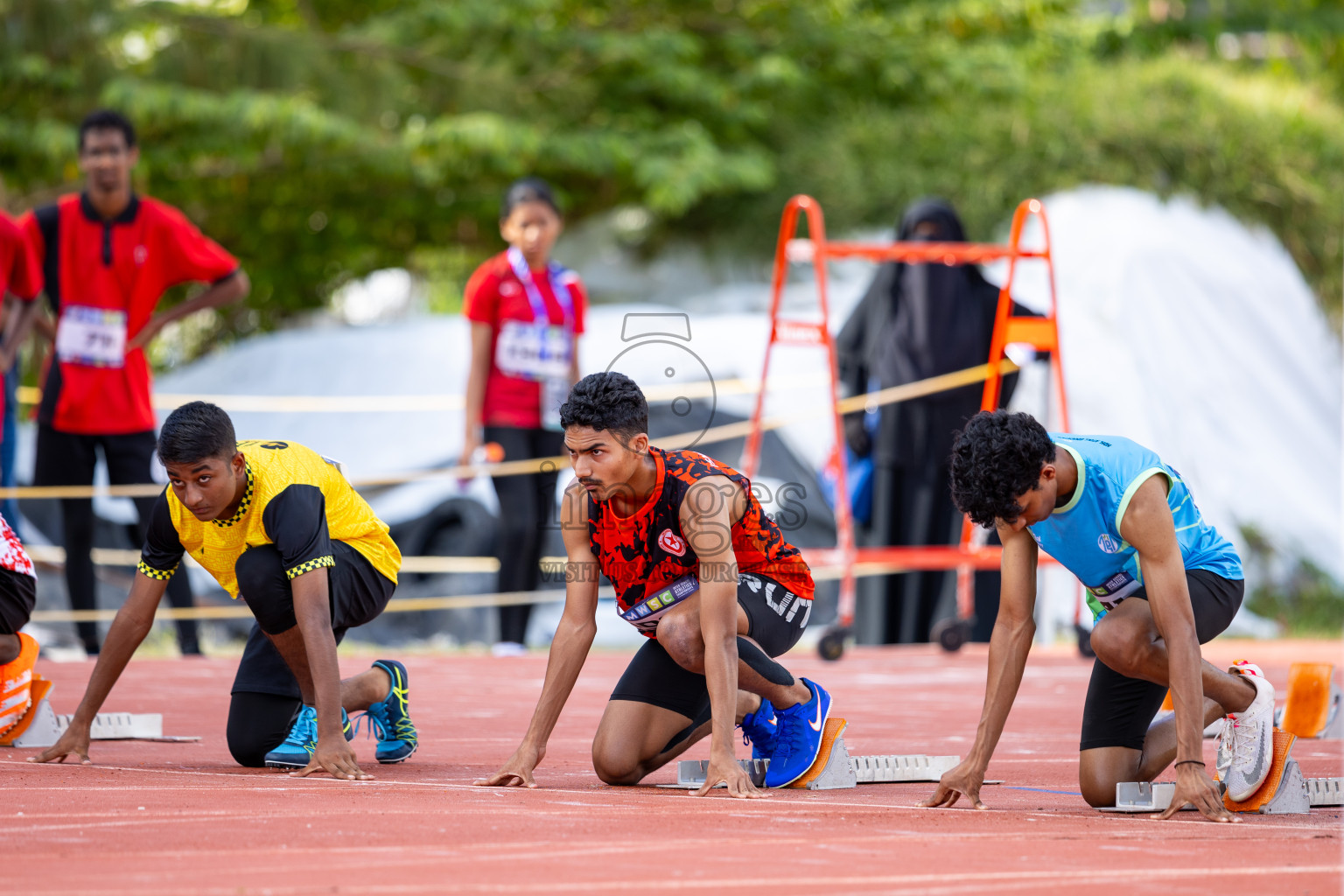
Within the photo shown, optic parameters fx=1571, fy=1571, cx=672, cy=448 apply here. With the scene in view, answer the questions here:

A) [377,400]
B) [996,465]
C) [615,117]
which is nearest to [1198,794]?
[996,465]

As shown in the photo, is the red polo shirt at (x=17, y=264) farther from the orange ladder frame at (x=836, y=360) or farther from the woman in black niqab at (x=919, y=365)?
the woman in black niqab at (x=919, y=365)

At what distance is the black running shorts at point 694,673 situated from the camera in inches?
160

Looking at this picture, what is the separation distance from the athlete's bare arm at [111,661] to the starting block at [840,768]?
1.41 m

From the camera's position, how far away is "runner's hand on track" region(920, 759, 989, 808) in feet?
11.6

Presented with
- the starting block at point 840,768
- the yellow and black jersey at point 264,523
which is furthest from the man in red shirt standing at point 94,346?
the starting block at point 840,768

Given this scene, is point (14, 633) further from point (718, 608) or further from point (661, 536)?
point (718, 608)

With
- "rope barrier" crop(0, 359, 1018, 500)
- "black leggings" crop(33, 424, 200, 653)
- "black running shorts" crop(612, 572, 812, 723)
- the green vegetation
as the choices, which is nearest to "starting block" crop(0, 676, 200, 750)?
"black running shorts" crop(612, 572, 812, 723)

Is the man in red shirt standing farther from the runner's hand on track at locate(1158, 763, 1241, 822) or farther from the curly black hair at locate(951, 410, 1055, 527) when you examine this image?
the runner's hand on track at locate(1158, 763, 1241, 822)

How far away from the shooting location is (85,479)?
6.68 meters

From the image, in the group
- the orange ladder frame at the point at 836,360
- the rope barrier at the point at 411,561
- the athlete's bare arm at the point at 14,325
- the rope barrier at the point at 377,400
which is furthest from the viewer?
the rope barrier at the point at 377,400

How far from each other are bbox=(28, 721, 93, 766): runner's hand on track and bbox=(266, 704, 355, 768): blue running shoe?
46 centimetres

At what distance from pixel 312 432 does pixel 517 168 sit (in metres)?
3.18

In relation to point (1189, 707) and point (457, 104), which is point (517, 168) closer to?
point (457, 104)

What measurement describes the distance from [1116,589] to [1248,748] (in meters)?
0.50
